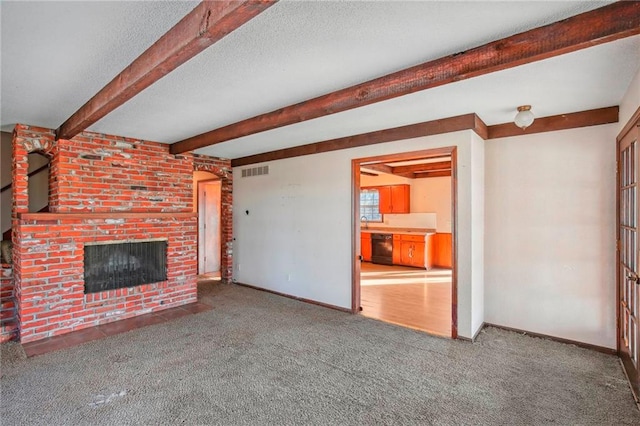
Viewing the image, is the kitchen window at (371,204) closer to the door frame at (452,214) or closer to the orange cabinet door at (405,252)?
the orange cabinet door at (405,252)

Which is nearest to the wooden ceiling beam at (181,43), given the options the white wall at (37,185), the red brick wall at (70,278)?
the red brick wall at (70,278)

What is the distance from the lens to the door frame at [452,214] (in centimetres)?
354

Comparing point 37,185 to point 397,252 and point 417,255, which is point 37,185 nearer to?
point 397,252

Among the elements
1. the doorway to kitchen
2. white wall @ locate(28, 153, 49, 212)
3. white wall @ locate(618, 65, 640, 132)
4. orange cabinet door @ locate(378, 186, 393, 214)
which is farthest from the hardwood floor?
white wall @ locate(28, 153, 49, 212)

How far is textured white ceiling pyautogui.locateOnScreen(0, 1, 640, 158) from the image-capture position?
166 cm

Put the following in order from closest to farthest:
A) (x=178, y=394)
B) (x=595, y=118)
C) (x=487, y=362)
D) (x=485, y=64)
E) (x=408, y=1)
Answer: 1. (x=408, y=1)
2. (x=485, y=64)
3. (x=178, y=394)
4. (x=487, y=362)
5. (x=595, y=118)

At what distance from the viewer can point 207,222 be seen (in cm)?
756

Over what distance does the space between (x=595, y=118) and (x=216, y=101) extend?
378 cm

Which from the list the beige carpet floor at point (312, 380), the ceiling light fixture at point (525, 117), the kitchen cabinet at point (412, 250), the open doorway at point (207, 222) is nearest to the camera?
the beige carpet floor at point (312, 380)

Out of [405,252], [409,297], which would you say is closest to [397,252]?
[405,252]

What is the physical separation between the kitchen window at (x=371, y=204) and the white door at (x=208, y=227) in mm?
4129

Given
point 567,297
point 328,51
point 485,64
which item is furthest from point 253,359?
point 567,297

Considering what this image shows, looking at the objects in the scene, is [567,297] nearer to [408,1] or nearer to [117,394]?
[408,1]

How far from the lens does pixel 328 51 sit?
2.04m
